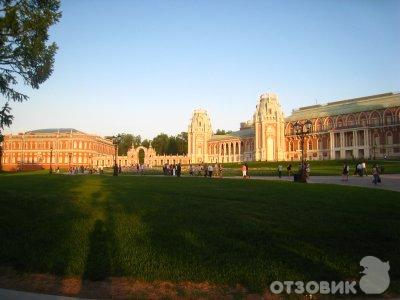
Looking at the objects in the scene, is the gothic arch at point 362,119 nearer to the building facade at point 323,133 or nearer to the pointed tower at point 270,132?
the building facade at point 323,133

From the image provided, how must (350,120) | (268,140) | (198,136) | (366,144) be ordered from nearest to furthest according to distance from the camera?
(366,144), (350,120), (268,140), (198,136)

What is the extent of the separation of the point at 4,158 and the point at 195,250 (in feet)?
432

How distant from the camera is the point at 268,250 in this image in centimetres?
930

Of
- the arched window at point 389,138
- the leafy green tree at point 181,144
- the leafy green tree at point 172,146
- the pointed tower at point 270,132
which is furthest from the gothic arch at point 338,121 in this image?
the leafy green tree at point 172,146

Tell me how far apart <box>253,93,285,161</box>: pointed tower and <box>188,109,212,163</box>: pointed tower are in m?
25.0

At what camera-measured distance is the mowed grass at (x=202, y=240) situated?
27.1 feet

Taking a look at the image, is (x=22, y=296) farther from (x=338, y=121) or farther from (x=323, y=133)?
(x=323, y=133)

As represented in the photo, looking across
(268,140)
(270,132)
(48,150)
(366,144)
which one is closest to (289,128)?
(270,132)

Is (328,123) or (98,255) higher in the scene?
(328,123)

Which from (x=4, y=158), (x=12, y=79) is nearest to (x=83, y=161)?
(x=4, y=158)

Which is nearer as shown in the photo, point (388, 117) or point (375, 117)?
point (388, 117)

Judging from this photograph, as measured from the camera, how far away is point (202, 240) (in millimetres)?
10070

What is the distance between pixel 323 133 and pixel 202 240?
324ft

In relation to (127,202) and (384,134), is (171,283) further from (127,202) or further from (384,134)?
(384,134)
